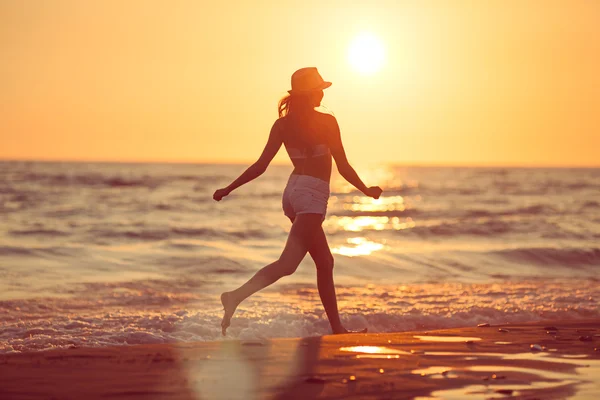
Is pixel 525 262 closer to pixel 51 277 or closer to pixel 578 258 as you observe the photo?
pixel 578 258

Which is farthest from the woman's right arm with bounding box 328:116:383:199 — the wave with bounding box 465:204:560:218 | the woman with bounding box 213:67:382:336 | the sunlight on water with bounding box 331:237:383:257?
the wave with bounding box 465:204:560:218

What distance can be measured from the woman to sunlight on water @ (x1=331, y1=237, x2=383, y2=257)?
8.61 m

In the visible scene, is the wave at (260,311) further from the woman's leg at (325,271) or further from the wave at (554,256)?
the wave at (554,256)

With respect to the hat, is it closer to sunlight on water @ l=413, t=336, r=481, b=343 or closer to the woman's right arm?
the woman's right arm

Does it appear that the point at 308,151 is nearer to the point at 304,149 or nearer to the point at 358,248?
the point at 304,149

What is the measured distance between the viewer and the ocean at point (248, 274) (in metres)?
8.49

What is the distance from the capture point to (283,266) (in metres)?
6.59

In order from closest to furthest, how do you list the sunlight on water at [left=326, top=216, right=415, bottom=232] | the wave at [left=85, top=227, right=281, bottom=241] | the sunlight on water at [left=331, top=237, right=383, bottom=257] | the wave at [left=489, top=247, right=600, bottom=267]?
1. the wave at [left=489, top=247, right=600, bottom=267]
2. the sunlight on water at [left=331, top=237, right=383, bottom=257]
3. the wave at [left=85, top=227, right=281, bottom=241]
4. the sunlight on water at [left=326, top=216, right=415, bottom=232]

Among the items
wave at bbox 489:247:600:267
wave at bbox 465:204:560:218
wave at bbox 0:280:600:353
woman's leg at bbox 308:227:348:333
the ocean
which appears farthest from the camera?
wave at bbox 465:204:560:218

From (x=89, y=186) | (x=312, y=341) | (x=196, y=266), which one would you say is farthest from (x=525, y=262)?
(x=89, y=186)

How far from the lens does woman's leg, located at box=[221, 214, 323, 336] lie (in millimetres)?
6590

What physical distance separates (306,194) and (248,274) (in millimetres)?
6943

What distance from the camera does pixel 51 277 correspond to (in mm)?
11914

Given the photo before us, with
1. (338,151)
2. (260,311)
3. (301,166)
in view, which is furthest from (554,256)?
(301,166)
